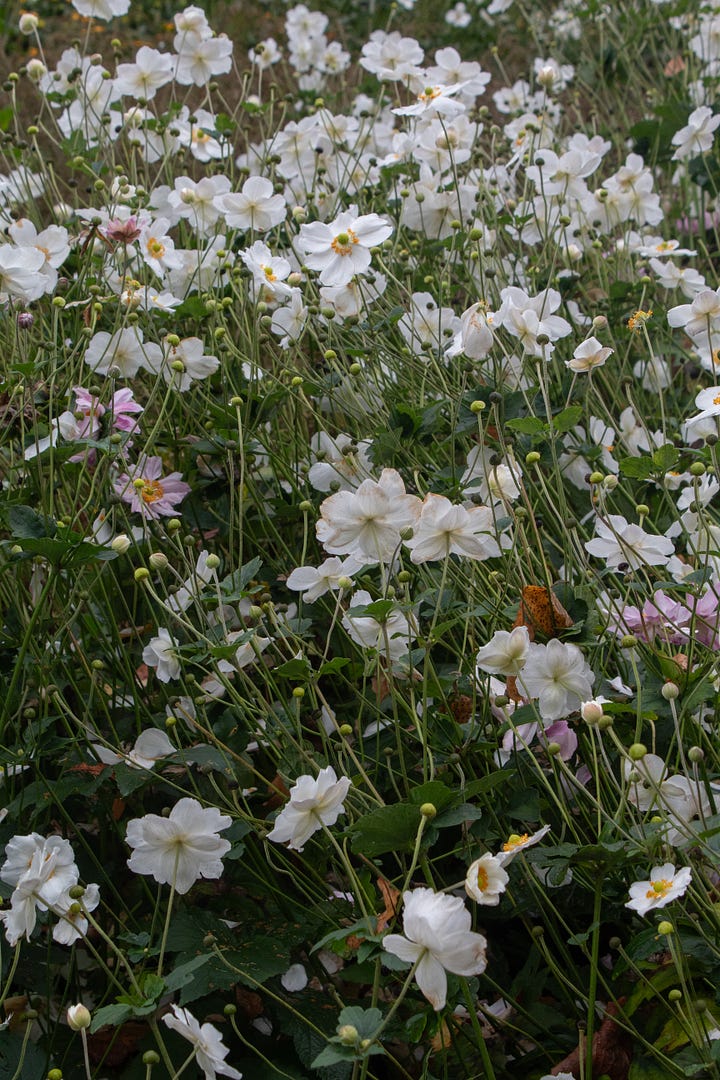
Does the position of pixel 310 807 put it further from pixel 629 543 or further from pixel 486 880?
pixel 629 543


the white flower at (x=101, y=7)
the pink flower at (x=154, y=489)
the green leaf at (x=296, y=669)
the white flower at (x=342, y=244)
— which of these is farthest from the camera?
the white flower at (x=101, y=7)

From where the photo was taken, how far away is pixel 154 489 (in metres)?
1.77

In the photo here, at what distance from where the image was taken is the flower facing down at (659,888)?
108cm

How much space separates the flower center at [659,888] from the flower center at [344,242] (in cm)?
109

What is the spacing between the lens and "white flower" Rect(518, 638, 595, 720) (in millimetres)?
1280

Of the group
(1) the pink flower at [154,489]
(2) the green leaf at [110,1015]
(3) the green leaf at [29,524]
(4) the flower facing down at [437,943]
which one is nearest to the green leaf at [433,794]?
(4) the flower facing down at [437,943]

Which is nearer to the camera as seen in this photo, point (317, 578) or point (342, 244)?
point (317, 578)

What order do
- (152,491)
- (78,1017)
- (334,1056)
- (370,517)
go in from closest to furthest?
(334,1056), (78,1017), (370,517), (152,491)

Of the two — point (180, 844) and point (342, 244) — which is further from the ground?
point (342, 244)

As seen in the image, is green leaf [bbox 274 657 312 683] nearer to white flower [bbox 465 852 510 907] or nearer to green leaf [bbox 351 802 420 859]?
green leaf [bbox 351 802 420 859]

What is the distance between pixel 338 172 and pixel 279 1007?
1914mm

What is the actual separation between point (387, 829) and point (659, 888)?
276mm

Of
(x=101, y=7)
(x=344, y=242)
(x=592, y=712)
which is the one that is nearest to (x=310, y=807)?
(x=592, y=712)

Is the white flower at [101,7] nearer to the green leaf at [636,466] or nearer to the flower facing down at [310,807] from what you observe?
the green leaf at [636,466]
